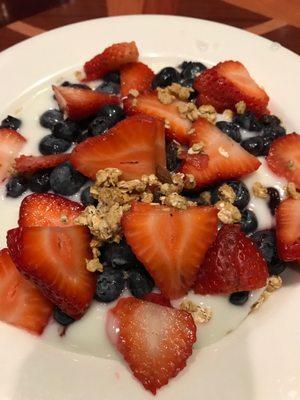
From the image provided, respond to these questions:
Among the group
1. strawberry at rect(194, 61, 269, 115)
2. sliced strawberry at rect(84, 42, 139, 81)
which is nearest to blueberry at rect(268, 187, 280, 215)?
strawberry at rect(194, 61, 269, 115)

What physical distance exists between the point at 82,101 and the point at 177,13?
830 millimetres

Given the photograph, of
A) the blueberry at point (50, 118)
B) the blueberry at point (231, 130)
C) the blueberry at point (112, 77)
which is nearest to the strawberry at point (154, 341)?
the blueberry at point (231, 130)

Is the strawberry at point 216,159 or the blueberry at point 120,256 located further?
the strawberry at point 216,159

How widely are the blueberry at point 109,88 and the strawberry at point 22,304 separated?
645mm

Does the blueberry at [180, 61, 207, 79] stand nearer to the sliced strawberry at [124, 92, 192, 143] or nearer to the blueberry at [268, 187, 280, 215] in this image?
the sliced strawberry at [124, 92, 192, 143]

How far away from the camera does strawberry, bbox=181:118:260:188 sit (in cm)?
125

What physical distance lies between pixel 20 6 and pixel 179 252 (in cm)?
155

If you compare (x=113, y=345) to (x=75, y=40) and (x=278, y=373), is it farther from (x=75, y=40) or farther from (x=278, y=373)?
(x=75, y=40)

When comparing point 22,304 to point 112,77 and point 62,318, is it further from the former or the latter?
point 112,77

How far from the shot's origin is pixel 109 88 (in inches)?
60.6

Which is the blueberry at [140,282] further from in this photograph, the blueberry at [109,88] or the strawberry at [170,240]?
the blueberry at [109,88]

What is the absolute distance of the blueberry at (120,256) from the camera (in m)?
1.12

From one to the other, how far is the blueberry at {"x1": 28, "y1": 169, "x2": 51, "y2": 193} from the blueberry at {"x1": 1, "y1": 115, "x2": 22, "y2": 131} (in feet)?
0.72

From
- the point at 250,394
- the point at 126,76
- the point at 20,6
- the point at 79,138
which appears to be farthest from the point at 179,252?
the point at 20,6
